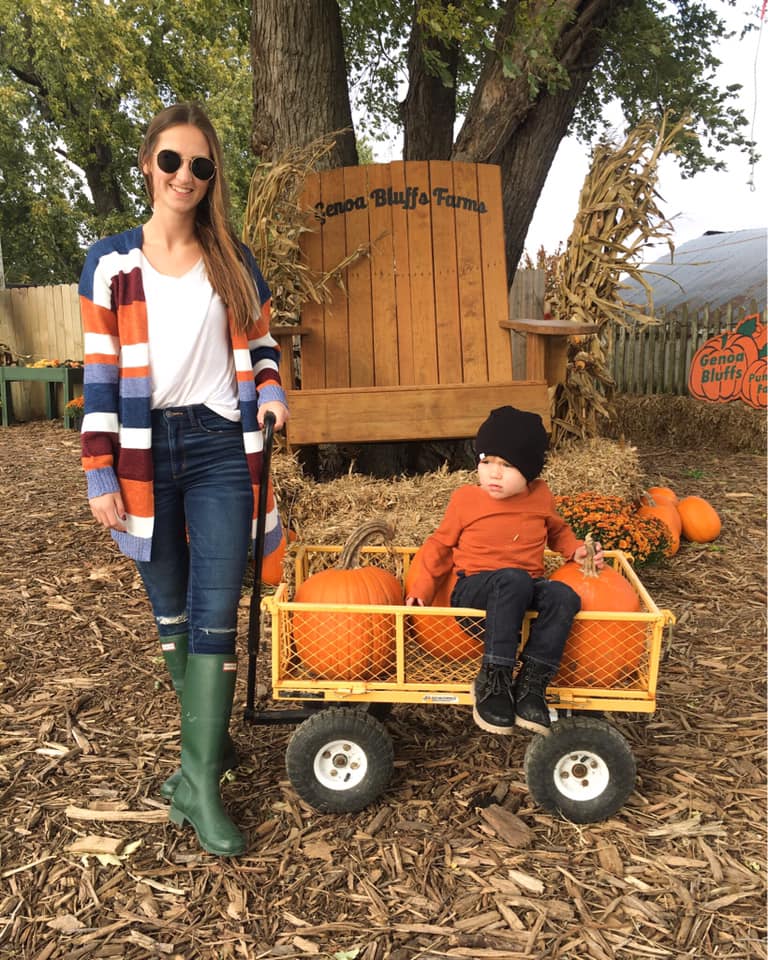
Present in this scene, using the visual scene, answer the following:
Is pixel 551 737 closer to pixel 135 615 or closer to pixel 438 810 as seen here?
pixel 438 810

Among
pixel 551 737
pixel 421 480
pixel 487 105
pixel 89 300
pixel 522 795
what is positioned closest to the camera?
pixel 89 300

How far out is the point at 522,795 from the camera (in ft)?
7.56

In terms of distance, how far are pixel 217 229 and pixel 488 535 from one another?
110cm

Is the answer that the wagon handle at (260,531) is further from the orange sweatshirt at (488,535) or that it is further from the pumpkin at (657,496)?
the pumpkin at (657,496)

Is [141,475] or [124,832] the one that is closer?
[141,475]

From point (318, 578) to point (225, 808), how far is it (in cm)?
68

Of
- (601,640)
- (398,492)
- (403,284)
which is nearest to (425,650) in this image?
(601,640)

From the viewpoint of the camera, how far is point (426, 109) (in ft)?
19.0

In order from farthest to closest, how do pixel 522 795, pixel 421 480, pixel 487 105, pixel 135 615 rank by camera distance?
pixel 487 105 < pixel 421 480 < pixel 135 615 < pixel 522 795

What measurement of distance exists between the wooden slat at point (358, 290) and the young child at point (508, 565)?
2.45m

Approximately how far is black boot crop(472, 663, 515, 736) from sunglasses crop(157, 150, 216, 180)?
1425 mm

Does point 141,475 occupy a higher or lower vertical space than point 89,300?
lower

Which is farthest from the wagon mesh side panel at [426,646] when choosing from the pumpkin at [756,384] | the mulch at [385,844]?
the pumpkin at [756,384]

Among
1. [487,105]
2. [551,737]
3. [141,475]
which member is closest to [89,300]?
[141,475]
